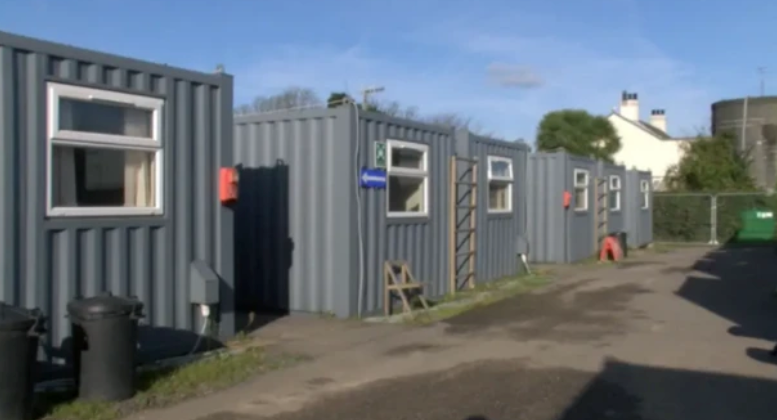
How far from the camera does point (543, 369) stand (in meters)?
9.75

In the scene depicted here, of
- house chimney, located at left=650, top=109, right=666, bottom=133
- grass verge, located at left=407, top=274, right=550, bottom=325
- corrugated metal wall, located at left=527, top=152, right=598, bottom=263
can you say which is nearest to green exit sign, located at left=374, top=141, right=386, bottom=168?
grass verge, located at left=407, top=274, right=550, bottom=325

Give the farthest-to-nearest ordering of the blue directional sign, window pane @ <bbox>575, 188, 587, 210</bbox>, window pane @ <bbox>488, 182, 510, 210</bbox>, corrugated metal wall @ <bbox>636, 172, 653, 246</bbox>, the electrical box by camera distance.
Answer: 1. corrugated metal wall @ <bbox>636, 172, 653, 246</bbox>
2. window pane @ <bbox>575, 188, 587, 210</bbox>
3. window pane @ <bbox>488, 182, 510, 210</bbox>
4. the blue directional sign
5. the electrical box

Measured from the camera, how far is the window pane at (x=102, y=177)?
9000 mm

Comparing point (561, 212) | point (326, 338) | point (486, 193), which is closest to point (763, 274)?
point (561, 212)

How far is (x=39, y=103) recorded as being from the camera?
860 cm

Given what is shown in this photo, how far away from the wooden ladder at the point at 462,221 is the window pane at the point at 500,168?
4.80 ft

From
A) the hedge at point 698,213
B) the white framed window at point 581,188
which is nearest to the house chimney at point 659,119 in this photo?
the hedge at point 698,213

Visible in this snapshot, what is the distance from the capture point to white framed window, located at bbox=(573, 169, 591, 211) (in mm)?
25203

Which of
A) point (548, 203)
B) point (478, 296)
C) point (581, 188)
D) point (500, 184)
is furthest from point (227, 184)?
point (581, 188)

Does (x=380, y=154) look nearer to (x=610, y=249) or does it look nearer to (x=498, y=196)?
(x=498, y=196)

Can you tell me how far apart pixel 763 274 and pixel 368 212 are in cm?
1195

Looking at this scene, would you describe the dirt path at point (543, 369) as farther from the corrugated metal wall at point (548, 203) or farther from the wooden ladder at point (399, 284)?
the corrugated metal wall at point (548, 203)

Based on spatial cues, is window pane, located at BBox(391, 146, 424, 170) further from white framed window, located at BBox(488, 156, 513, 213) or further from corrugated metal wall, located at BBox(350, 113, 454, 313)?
white framed window, located at BBox(488, 156, 513, 213)

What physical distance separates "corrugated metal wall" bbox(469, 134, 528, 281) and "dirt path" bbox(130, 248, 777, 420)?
2.61 metres
